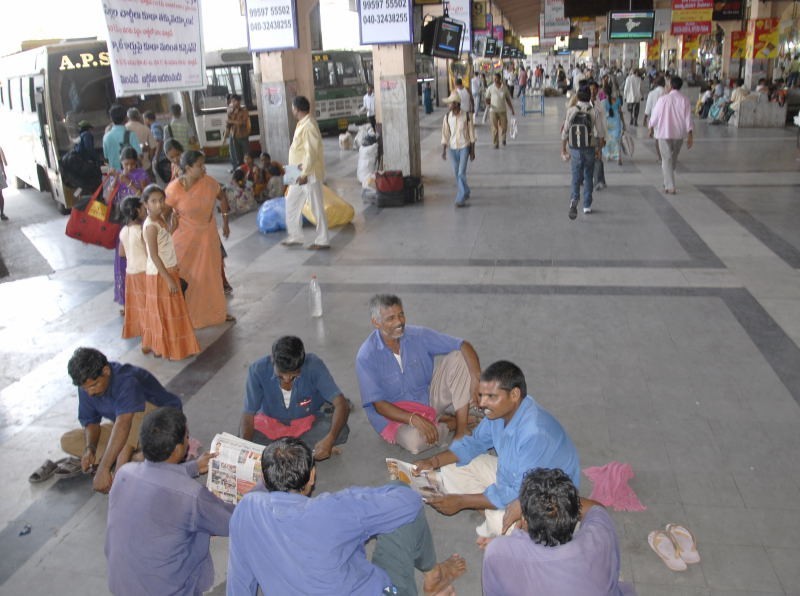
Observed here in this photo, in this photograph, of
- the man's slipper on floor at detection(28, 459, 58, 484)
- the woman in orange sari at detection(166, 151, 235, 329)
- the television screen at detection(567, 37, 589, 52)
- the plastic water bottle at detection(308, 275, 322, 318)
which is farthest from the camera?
the television screen at detection(567, 37, 589, 52)

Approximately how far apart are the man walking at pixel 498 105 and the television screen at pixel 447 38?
15.1ft

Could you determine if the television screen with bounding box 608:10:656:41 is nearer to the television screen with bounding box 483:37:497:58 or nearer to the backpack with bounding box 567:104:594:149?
the television screen with bounding box 483:37:497:58

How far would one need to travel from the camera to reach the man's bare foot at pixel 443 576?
330 centimetres

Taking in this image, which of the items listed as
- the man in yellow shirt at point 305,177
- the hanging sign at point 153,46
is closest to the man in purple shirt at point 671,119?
the man in yellow shirt at point 305,177

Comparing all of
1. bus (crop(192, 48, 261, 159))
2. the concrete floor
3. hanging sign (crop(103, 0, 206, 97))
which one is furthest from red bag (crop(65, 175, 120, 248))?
bus (crop(192, 48, 261, 159))

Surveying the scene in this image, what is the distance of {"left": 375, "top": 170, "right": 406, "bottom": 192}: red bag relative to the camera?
12.0 metres

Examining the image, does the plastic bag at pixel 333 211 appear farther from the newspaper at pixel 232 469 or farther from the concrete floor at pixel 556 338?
the newspaper at pixel 232 469

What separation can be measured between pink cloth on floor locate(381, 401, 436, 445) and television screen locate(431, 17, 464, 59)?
971cm

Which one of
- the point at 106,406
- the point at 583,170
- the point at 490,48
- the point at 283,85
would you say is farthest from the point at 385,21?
the point at 490,48

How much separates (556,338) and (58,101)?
11.0 metres

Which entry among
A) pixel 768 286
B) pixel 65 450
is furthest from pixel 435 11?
pixel 65 450

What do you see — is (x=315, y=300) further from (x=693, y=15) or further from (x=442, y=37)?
(x=693, y=15)

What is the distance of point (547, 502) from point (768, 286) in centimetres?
606

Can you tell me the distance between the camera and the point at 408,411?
4.70 meters
